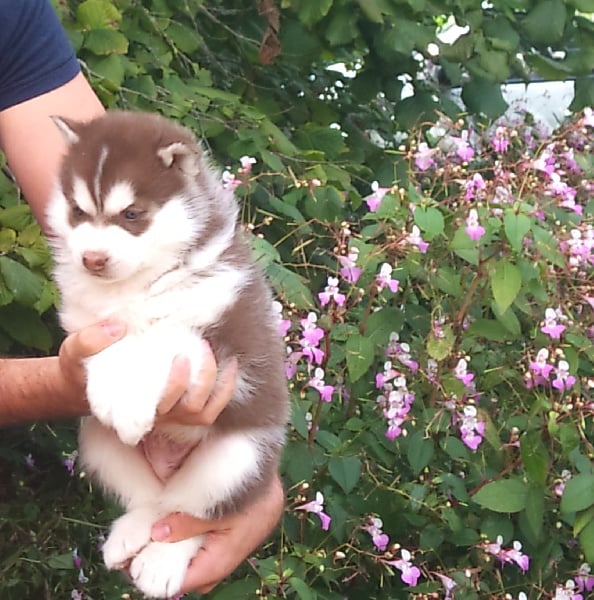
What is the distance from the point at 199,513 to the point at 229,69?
2059mm

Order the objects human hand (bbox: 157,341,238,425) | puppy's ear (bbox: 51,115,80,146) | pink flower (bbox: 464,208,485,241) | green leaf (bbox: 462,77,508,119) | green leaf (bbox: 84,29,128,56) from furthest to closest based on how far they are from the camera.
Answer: green leaf (bbox: 462,77,508,119) → green leaf (bbox: 84,29,128,56) → pink flower (bbox: 464,208,485,241) → puppy's ear (bbox: 51,115,80,146) → human hand (bbox: 157,341,238,425)

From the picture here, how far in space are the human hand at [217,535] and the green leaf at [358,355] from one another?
391 millimetres

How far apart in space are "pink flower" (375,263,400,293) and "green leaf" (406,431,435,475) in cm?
34

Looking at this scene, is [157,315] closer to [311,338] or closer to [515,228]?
[311,338]

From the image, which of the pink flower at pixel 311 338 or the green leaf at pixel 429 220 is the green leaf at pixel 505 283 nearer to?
the green leaf at pixel 429 220

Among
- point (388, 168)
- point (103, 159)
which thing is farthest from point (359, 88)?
point (103, 159)

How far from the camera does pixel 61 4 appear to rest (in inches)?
104

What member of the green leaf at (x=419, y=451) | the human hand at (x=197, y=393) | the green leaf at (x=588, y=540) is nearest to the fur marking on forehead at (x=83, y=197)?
the human hand at (x=197, y=393)

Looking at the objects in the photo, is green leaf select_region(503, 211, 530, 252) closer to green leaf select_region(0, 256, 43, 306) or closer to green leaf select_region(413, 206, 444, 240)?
green leaf select_region(413, 206, 444, 240)

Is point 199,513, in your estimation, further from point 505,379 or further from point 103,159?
point 505,379

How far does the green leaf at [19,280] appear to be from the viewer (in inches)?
80.7

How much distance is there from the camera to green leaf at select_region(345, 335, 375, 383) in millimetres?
2191

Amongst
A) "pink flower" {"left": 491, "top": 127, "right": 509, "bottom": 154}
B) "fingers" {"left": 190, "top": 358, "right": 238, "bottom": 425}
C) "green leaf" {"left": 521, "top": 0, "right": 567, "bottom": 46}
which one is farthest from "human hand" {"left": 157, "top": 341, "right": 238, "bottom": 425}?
"green leaf" {"left": 521, "top": 0, "right": 567, "bottom": 46}

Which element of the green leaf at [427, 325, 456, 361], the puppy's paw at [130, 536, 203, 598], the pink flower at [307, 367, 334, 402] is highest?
the puppy's paw at [130, 536, 203, 598]
